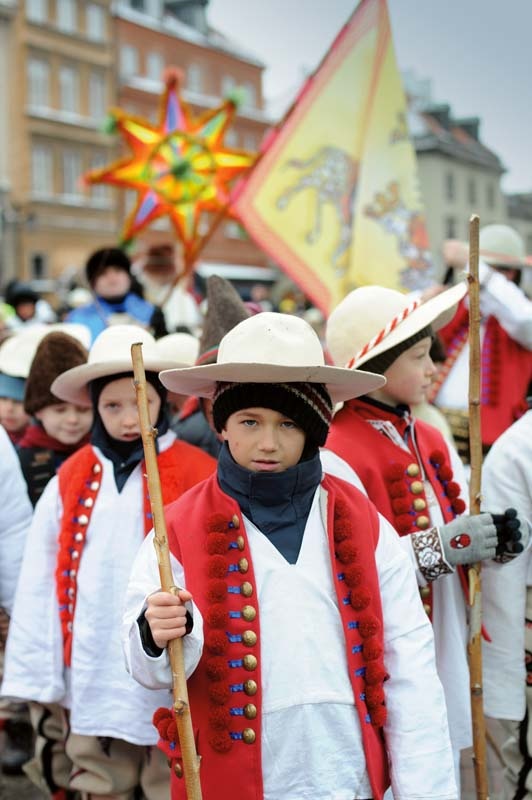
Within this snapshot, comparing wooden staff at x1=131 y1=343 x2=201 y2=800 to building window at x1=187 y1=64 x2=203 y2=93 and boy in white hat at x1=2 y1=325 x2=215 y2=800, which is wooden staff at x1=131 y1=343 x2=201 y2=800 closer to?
boy in white hat at x1=2 y1=325 x2=215 y2=800

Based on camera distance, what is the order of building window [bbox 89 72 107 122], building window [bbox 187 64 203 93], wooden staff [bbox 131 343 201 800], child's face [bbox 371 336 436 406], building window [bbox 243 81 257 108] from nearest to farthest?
wooden staff [bbox 131 343 201 800]
child's face [bbox 371 336 436 406]
building window [bbox 89 72 107 122]
building window [bbox 187 64 203 93]
building window [bbox 243 81 257 108]

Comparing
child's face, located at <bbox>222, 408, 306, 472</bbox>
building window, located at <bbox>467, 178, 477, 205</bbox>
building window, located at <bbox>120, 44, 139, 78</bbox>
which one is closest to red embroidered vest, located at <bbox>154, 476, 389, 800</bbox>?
Answer: child's face, located at <bbox>222, 408, 306, 472</bbox>

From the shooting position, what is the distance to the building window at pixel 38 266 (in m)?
38.5

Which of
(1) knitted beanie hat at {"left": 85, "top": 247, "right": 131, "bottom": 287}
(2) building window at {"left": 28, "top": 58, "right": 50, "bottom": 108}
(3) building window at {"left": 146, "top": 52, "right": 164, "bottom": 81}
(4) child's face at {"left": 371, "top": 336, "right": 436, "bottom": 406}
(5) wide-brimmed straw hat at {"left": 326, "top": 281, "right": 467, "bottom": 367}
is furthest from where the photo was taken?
(3) building window at {"left": 146, "top": 52, "right": 164, "bottom": 81}

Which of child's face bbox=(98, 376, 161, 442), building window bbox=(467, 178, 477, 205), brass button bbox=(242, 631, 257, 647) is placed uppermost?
building window bbox=(467, 178, 477, 205)

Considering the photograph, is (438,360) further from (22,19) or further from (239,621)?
(22,19)

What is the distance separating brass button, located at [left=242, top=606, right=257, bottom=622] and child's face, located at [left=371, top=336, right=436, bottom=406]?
1.05 meters

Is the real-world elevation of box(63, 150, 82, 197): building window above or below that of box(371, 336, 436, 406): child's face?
above

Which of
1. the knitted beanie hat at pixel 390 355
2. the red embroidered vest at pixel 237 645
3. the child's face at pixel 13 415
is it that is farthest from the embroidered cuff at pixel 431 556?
the child's face at pixel 13 415

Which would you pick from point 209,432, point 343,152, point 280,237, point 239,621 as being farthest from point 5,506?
point 343,152

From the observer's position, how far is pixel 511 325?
4641 mm

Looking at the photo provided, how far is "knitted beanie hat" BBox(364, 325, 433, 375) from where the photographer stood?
3.08m

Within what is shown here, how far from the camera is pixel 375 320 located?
316cm

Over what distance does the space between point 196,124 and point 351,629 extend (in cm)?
962
